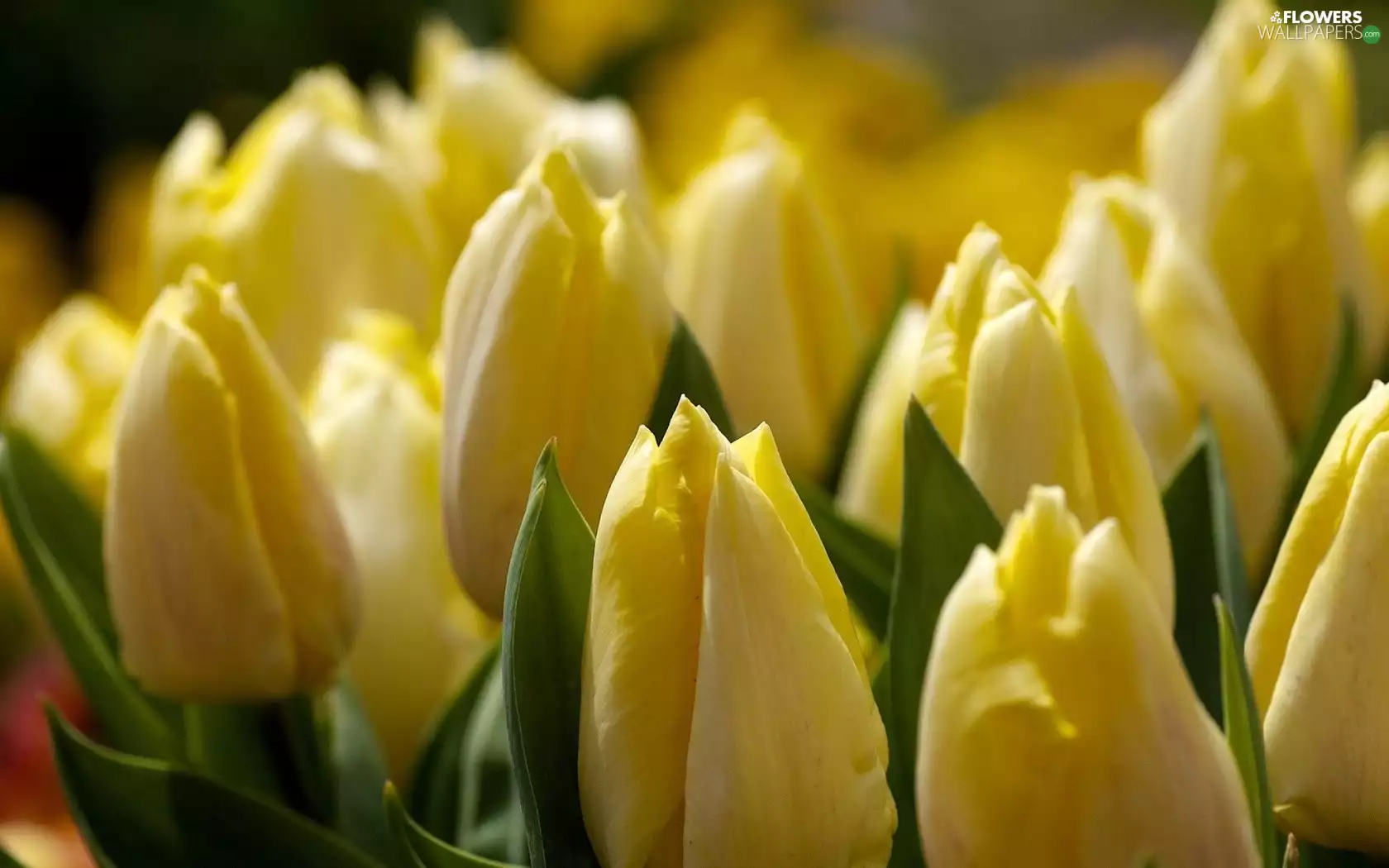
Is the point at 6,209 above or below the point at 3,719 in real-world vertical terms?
above

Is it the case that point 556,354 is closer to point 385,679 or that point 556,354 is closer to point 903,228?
point 385,679

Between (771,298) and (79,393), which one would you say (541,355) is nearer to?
(771,298)

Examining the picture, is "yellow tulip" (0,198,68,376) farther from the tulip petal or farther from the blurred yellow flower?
the tulip petal

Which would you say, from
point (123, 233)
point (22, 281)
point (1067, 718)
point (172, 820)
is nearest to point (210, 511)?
point (172, 820)

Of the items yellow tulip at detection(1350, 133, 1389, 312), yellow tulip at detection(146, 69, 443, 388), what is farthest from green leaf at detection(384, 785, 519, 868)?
yellow tulip at detection(1350, 133, 1389, 312)

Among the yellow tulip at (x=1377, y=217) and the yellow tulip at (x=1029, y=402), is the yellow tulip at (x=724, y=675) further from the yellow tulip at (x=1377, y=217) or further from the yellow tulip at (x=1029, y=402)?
the yellow tulip at (x=1377, y=217)

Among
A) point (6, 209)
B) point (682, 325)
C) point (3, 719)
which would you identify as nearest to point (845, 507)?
point (682, 325)
